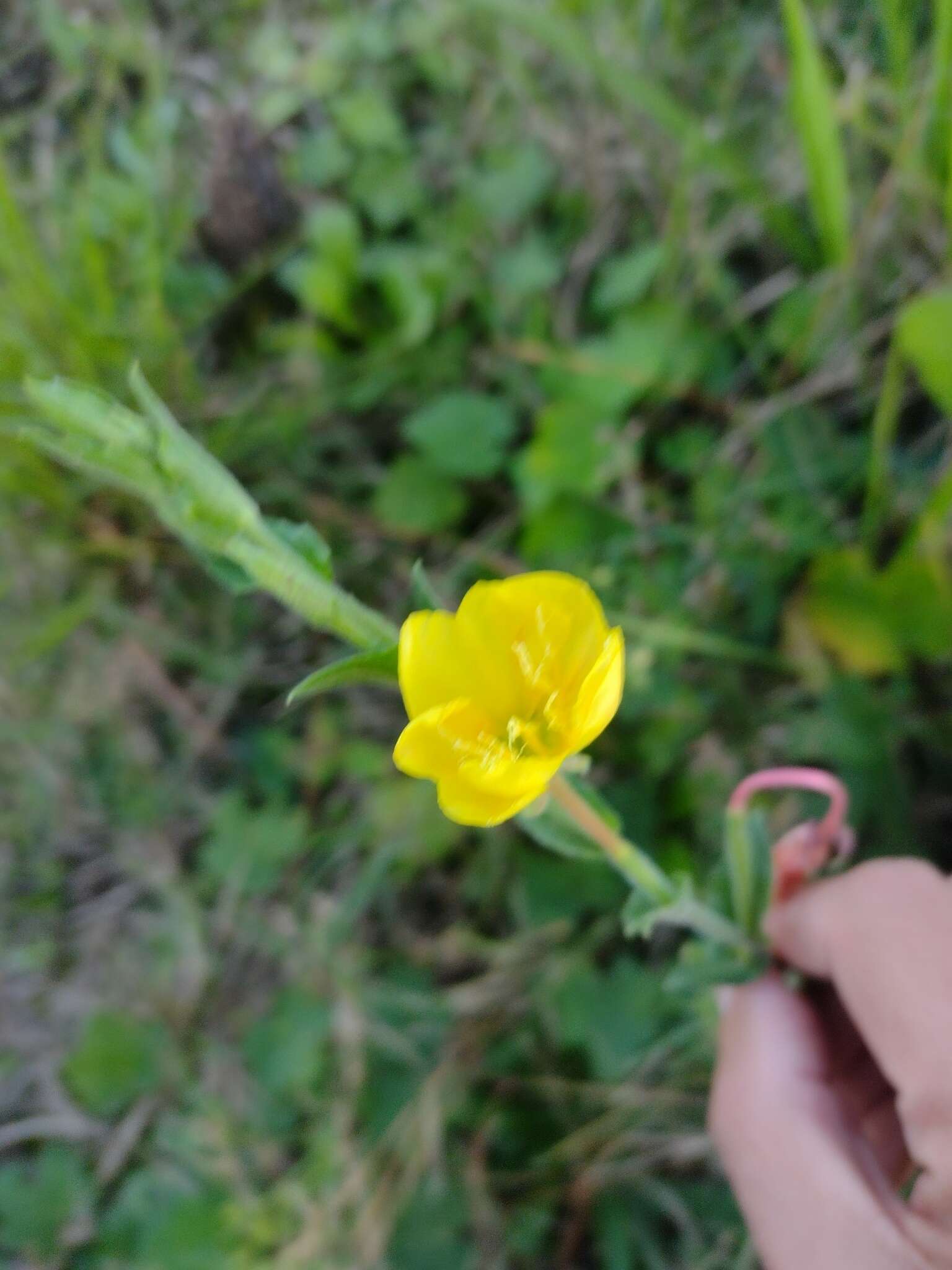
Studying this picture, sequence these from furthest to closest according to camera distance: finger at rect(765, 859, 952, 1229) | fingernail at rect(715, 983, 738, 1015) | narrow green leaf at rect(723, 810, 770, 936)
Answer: fingernail at rect(715, 983, 738, 1015), narrow green leaf at rect(723, 810, 770, 936), finger at rect(765, 859, 952, 1229)

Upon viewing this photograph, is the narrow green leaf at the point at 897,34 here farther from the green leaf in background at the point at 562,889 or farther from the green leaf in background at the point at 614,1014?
the green leaf in background at the point at 614,1014

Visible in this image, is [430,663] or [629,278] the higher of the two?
[629,278]

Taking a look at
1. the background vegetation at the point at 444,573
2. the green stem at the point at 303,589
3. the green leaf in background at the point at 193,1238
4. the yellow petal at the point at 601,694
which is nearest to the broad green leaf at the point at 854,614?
the background vegetation at the point at 444,573

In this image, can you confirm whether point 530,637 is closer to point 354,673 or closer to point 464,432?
point 354,673

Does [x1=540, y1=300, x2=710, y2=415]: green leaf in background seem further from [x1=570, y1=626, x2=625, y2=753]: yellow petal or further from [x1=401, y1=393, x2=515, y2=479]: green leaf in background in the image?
[x1=570, y1=626, x2=625, y2=753]: yellow petal

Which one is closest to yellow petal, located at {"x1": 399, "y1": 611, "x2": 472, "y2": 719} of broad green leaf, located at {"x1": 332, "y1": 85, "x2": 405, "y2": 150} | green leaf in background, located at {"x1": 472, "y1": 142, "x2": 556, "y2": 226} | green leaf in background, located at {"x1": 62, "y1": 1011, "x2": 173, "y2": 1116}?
green leaf in background, located at {"x1": 62, "y1": 1011, "x2": 173, "y2": 1116}

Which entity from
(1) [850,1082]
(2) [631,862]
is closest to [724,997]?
(1) [850,1082]
